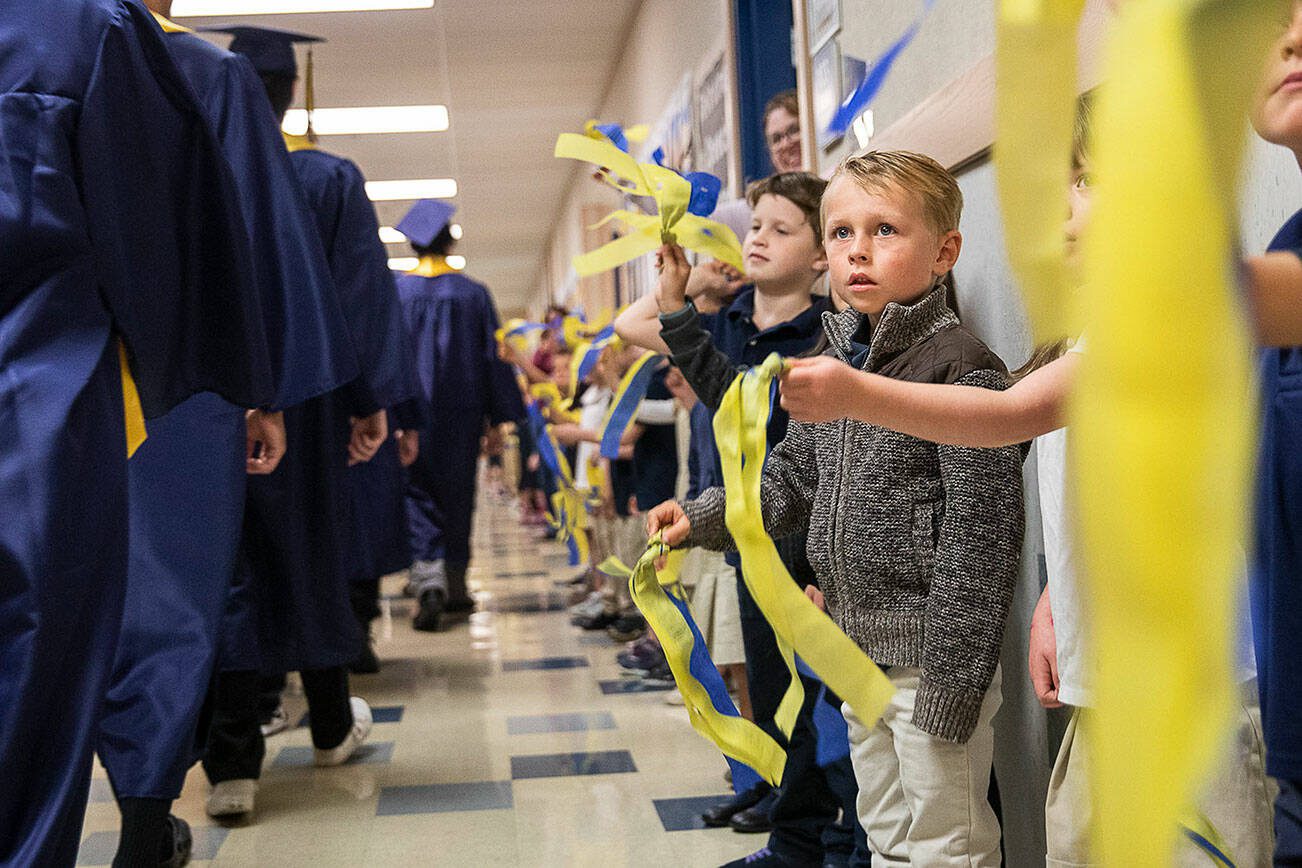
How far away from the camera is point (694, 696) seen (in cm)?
Result: 146

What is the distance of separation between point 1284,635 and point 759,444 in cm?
47

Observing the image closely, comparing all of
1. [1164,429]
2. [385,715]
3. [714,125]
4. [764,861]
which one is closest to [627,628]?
[385,715]

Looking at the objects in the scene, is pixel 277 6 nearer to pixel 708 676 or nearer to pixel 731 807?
pixel 731 807

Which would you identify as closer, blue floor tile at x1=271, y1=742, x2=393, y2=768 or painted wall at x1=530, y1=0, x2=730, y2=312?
blue floor tile at x1=271, y1=742, x2=393, y2=768

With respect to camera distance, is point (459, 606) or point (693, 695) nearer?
point (693, 695)

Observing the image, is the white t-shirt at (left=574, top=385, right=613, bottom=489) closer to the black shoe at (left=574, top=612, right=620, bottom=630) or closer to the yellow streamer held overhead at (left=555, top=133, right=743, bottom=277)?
the black shoe at (left=574, top=612, right=620, bottom=630)

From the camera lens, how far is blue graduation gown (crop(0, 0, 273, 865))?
61.2 inches

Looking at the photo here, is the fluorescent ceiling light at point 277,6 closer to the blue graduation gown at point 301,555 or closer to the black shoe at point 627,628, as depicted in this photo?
the black shoe at point 627,628

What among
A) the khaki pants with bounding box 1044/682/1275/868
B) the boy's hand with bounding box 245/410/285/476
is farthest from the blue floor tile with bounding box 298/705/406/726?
the khaki pants with bounding box 1044/682/1275/868

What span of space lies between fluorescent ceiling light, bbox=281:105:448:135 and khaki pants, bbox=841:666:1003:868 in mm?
8529

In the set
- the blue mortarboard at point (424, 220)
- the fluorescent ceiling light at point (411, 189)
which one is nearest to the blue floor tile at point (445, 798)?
the blue mortarboard at point (424, 220)

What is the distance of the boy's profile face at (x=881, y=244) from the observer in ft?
5.39

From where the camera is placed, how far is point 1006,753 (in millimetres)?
2053

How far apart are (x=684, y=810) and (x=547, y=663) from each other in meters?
1.95
